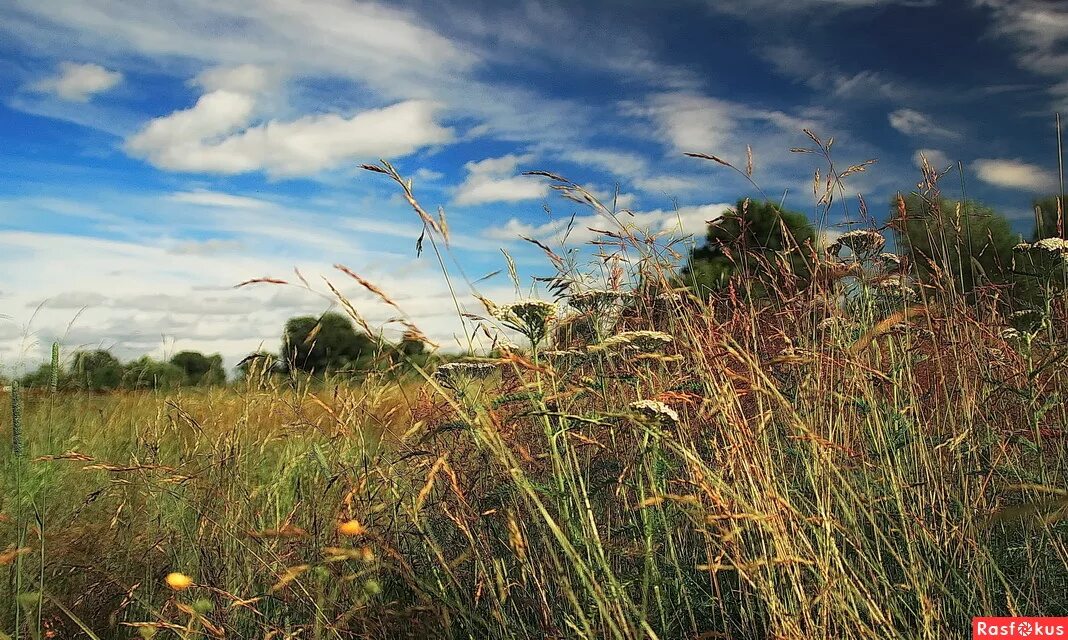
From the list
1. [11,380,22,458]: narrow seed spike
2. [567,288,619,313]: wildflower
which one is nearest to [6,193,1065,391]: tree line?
[567,288,619,313]: wildflower

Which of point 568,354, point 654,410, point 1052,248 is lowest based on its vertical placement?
point 654,410

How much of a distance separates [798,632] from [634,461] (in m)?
0.64

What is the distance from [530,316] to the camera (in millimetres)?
2041

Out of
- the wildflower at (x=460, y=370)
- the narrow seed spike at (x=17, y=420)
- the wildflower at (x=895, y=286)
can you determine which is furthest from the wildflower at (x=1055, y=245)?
the narrow seed spike at (x=17, y=420)

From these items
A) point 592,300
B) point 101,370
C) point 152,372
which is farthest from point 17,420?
point 152,372

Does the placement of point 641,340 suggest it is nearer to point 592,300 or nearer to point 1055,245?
point 592,300

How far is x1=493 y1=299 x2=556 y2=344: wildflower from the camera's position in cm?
198

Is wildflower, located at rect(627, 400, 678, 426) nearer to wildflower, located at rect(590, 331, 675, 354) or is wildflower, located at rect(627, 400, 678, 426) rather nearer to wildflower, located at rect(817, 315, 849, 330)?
wildflower, located at rect(590, 331, 675, 354)

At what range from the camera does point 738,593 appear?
2.22 metres

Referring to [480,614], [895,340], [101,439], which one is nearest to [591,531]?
[480,614]

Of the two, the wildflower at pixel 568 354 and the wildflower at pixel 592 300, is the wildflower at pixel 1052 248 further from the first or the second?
the wildflower at pixel 568 354

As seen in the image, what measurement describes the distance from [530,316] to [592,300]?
0.67m

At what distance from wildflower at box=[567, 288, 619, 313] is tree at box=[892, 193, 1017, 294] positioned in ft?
3.47

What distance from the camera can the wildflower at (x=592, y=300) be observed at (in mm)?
2619
